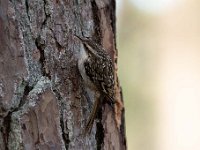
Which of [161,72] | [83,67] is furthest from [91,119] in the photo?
[161,72]

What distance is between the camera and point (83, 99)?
2545mm

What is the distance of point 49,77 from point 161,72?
5.80 meters

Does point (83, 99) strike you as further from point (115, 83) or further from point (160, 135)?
point (160, 135)

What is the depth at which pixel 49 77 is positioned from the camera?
94.4 inches

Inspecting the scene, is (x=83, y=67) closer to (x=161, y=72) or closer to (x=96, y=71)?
(x=96, y=71)

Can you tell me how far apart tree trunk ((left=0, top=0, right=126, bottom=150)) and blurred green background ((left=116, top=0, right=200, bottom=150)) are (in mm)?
4337

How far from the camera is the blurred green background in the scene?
732cm

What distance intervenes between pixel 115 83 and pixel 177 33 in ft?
19.2

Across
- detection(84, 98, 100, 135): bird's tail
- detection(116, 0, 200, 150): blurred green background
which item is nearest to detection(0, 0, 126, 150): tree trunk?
detection(84, 98, 100, 135): bird's tail

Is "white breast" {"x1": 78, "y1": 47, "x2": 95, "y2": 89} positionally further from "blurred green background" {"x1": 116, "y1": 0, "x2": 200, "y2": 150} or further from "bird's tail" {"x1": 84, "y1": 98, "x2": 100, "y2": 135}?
"blurred green background" {"x1": 116, "y1": 0, "x2": 200, "y2": 150}

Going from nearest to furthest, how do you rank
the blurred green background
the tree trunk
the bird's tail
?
1. the tree trunk
2. the bird's tail
3. the blurred green background

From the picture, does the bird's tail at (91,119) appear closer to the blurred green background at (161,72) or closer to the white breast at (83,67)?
the white breast at (83,67)

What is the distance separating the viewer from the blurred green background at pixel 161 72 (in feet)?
24.0

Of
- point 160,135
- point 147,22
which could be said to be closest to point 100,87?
point 160,135
